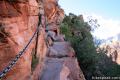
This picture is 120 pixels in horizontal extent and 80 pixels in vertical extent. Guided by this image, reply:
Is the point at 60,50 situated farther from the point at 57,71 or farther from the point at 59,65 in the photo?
the point at 57,71

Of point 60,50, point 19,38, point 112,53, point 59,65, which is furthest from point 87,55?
point 112,53

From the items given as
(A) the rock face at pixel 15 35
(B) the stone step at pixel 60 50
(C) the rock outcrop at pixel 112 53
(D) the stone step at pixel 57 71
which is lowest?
(C) the rock outcrop at pixel 112 53

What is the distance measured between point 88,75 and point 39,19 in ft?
63.2

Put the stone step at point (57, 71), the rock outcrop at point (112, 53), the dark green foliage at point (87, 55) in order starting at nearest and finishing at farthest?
the stone step at point (57, 71) → the dark green foliage at point (87, 55) → the rock outcrop at point (112, 53)

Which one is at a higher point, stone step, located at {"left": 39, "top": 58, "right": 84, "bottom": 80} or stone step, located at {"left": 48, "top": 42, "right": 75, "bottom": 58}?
stone step, located at {"left": 48, "top": 42, "right": 75, "bottom": 58}

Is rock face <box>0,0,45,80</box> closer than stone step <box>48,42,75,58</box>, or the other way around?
rock face <box>0,0,45,80</box>

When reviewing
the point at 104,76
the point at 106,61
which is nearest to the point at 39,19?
the point at 104,76

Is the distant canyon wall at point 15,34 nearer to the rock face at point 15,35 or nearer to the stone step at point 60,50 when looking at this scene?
the rock face at point 15,35

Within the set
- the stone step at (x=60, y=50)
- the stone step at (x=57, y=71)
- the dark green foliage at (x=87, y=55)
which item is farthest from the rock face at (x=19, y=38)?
the dark green foliage at (x=87, y=55)

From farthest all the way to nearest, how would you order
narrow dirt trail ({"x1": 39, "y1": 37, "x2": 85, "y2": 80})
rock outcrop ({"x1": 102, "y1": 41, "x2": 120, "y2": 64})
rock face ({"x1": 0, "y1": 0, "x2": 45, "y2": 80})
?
rock outcrop ({"x1": 102, "y1": 41, "x2": 120, "y2": 64}) < narrow dirt trail ({"x1": 39, "y1": 37, "x2": 85, "y2": 80}) < rock face ({"x1": 0, "y1": 0, "x2": 45, "y2": 80})

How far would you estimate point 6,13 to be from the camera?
31.1ft

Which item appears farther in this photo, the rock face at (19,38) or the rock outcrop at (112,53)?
the rock outcrop at (112,53)

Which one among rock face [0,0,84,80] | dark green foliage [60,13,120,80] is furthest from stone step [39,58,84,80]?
dark green foliage [60,13,120,80]

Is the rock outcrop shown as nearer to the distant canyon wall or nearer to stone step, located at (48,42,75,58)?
stone step, located at (48,42,75,58)
